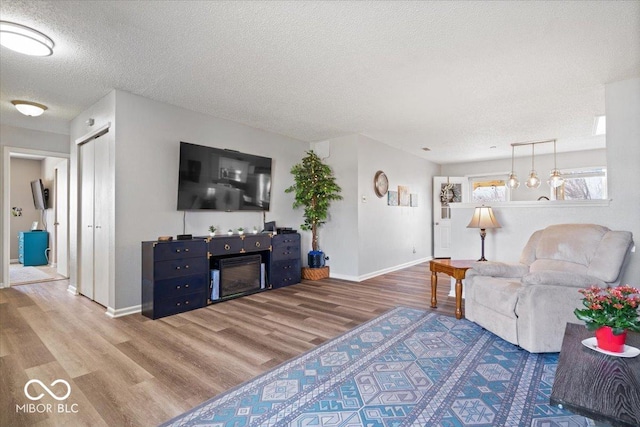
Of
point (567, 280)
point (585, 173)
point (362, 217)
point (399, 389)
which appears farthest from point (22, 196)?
point (585, 173)

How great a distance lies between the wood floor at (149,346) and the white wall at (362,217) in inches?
40.0

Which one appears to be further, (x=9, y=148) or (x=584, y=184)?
(x=584, y=184)

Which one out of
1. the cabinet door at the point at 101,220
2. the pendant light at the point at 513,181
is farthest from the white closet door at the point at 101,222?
the pendant light at the point at 513,181

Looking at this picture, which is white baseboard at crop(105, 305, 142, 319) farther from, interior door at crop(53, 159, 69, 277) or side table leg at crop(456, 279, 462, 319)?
side table leg at crop(456, 279, 462, 319)

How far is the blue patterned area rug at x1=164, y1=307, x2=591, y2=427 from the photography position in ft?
5.38

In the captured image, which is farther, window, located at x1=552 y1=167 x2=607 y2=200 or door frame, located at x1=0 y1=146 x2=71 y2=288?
window, located at x1=552 y1=167 x2=607 y2=200

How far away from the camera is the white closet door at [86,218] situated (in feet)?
13.2

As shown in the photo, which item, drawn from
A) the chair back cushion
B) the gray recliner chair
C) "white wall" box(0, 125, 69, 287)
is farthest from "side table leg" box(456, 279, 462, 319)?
"white wall" box(0, 125, 69, 287)

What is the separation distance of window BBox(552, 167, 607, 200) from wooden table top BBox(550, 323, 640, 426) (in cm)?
678

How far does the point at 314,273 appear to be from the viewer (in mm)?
5273

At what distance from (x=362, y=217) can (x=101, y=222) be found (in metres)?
3.84

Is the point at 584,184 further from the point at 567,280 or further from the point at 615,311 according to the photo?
the point at 615,311

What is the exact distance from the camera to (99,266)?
3789mm

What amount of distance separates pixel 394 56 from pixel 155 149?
3.02 meters
